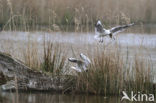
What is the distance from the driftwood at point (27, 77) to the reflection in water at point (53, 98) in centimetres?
18

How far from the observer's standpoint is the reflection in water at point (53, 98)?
7174mm

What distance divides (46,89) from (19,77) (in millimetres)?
530

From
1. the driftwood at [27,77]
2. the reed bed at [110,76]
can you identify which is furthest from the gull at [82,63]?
the driftwood at [27,77]

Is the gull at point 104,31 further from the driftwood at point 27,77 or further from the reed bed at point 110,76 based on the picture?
the driftwood at point 27,77

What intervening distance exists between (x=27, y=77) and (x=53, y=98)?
0.67 meters

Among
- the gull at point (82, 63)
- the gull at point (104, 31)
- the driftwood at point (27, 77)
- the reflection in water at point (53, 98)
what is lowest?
the reflection in water at point (53, 98)

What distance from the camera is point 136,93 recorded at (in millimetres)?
7543

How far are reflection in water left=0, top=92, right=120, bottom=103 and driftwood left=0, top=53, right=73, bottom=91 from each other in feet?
0.59

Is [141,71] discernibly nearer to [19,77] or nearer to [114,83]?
[114,83]

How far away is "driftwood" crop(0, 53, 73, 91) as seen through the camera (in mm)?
7652

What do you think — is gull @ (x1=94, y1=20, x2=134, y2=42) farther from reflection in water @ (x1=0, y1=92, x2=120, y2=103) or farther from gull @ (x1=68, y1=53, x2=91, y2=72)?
reflection in water @ (x1=0, y1=92, x2=120, y2=103)

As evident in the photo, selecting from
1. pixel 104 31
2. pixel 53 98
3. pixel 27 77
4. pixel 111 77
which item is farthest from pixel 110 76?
pixel 27 77

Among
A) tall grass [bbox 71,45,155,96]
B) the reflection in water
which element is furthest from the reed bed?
the reflection in water

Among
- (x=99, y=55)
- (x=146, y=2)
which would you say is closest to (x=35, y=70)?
(x=99, y=55)
